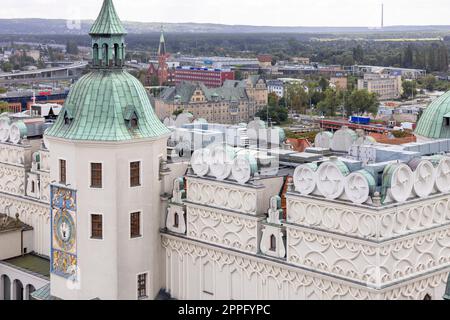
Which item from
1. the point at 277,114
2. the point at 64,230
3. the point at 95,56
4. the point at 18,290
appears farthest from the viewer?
the point at 277,114

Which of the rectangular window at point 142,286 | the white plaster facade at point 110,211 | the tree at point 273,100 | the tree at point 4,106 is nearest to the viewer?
the white plaster facade at point 110,211

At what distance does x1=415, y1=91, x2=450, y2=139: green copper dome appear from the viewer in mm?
40875

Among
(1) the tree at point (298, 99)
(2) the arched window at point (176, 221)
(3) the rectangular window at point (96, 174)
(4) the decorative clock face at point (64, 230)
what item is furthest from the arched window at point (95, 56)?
(1) the tree at point (298, 99)

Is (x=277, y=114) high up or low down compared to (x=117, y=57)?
down

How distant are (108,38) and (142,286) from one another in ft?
34.9

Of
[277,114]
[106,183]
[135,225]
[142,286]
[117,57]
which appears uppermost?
[117,57]

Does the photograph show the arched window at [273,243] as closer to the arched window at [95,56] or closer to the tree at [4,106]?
the arched window at [95,56]

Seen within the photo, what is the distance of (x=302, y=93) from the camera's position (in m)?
187

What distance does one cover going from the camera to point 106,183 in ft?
123

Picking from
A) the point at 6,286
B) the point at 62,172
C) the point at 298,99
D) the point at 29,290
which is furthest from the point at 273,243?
the point at 298,99

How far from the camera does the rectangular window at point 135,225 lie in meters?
38.4

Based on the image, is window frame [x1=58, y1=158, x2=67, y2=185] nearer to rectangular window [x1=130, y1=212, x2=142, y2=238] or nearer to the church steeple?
rectangular window [x1=130, y1=212, x2=142, y2=238]

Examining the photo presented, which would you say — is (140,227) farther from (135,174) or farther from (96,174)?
(96,174)

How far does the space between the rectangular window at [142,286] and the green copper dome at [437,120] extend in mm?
14240
